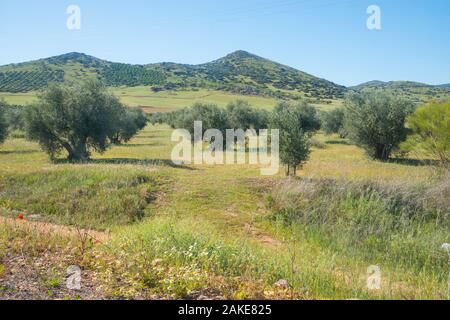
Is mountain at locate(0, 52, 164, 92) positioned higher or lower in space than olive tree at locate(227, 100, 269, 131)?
higher

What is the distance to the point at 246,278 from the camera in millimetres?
6262

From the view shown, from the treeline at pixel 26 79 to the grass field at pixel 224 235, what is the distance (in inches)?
4843

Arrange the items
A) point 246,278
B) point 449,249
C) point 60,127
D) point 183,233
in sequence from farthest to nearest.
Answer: point 60,127 → point 449,249 → point 183,233 → point 246,278

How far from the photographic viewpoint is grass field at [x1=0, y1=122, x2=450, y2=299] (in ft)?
20.0

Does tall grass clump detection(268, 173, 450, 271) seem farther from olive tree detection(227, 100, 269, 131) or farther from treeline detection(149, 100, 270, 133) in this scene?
olive tree detection(227, 100, 269, 131)

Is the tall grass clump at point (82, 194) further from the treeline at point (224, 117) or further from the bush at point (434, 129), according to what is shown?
the treeline at point (224, 117)

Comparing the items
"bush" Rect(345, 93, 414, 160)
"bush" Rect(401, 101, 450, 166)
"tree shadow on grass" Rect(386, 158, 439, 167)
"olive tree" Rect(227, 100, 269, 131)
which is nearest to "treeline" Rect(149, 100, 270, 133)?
"olive tree" Rect(227, 100, 269, 131)

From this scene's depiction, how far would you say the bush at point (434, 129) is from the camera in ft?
71.2

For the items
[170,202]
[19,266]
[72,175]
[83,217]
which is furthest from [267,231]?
[72,175]

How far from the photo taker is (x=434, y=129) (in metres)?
22.7

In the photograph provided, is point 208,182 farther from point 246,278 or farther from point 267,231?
point 246,278

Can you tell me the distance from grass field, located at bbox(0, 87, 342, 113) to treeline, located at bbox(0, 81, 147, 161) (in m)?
66.6

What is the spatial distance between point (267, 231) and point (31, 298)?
9189 mm

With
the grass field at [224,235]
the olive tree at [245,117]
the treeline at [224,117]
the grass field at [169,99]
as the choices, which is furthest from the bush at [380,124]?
the grass field at [169,99]
